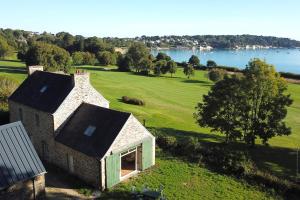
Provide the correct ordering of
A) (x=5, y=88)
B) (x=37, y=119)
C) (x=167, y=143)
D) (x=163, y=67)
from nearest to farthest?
(x=37, y=119) → (x=167, y=143) → (x=5, y=88) → (x=163, y=67)

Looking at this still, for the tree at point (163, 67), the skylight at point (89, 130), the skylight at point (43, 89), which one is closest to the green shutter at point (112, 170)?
the skylight at point (89, 130)

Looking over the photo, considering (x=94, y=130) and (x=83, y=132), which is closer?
(x=94, y=130)

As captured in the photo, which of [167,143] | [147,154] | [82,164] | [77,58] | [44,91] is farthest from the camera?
[77,58]

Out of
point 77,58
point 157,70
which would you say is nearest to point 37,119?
point 157,70

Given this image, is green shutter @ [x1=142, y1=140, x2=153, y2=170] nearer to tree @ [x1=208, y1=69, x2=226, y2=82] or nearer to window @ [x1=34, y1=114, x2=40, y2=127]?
window @ [x1=34, y1=114, x2=40, y2=127]

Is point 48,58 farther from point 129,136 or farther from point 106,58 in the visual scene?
point 129,136

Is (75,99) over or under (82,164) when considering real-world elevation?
over

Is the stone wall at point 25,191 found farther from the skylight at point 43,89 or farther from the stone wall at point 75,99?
the skylight at point 43,89

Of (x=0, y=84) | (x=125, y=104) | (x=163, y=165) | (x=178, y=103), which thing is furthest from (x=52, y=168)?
(x=178, y=103)
